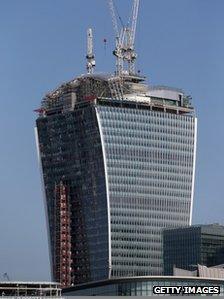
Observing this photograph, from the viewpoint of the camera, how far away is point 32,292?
640ft

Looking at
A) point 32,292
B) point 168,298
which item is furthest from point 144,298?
point 32,292

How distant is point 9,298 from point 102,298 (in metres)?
17.6

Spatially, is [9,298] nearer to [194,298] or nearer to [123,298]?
[123,298]

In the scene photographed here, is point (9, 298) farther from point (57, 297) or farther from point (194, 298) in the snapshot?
point (194, 298)

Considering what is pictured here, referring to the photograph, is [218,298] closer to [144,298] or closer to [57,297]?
[144,298]

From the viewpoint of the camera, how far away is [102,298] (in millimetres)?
196750

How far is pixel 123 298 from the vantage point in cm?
19188

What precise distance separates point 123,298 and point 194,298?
12.7 metres

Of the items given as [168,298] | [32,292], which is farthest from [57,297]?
[168,298]

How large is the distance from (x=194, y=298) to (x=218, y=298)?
4181 mm

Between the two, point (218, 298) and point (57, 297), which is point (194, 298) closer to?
point (218, 298)

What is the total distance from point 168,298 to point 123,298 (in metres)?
8.87

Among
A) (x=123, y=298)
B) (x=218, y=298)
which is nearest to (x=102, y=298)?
(x=123, y=298)

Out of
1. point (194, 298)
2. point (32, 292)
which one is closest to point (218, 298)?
point (194, 298)
